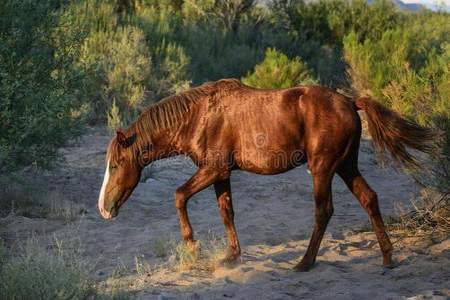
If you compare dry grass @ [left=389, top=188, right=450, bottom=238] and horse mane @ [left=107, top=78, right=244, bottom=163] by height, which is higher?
horse mane @ [left=107, top=78, right=244, bottom=163]

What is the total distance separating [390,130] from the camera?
6039 millimetres

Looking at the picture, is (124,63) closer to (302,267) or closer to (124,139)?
(124,139)

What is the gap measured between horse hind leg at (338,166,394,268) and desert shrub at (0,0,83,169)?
11.5 feet

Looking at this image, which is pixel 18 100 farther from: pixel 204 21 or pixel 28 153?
pixel 204 21

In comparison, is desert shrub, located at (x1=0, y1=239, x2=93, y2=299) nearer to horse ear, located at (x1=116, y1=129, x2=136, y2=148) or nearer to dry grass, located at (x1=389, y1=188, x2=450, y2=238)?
horse ear, located at (x1=116, y1=129, x2=136, y2=148)

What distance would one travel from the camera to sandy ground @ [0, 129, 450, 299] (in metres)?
5.40

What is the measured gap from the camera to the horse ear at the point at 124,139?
240 inches

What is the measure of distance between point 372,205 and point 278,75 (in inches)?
339

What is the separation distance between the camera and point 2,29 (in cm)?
780

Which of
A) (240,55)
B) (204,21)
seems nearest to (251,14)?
(204,21)

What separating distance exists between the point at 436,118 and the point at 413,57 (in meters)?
9.49

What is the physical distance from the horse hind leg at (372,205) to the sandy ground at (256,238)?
166 millimetres

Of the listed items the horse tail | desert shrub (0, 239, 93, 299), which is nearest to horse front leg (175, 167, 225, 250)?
the horse tail

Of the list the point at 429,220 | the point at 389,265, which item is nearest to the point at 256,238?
the point at 389,265
